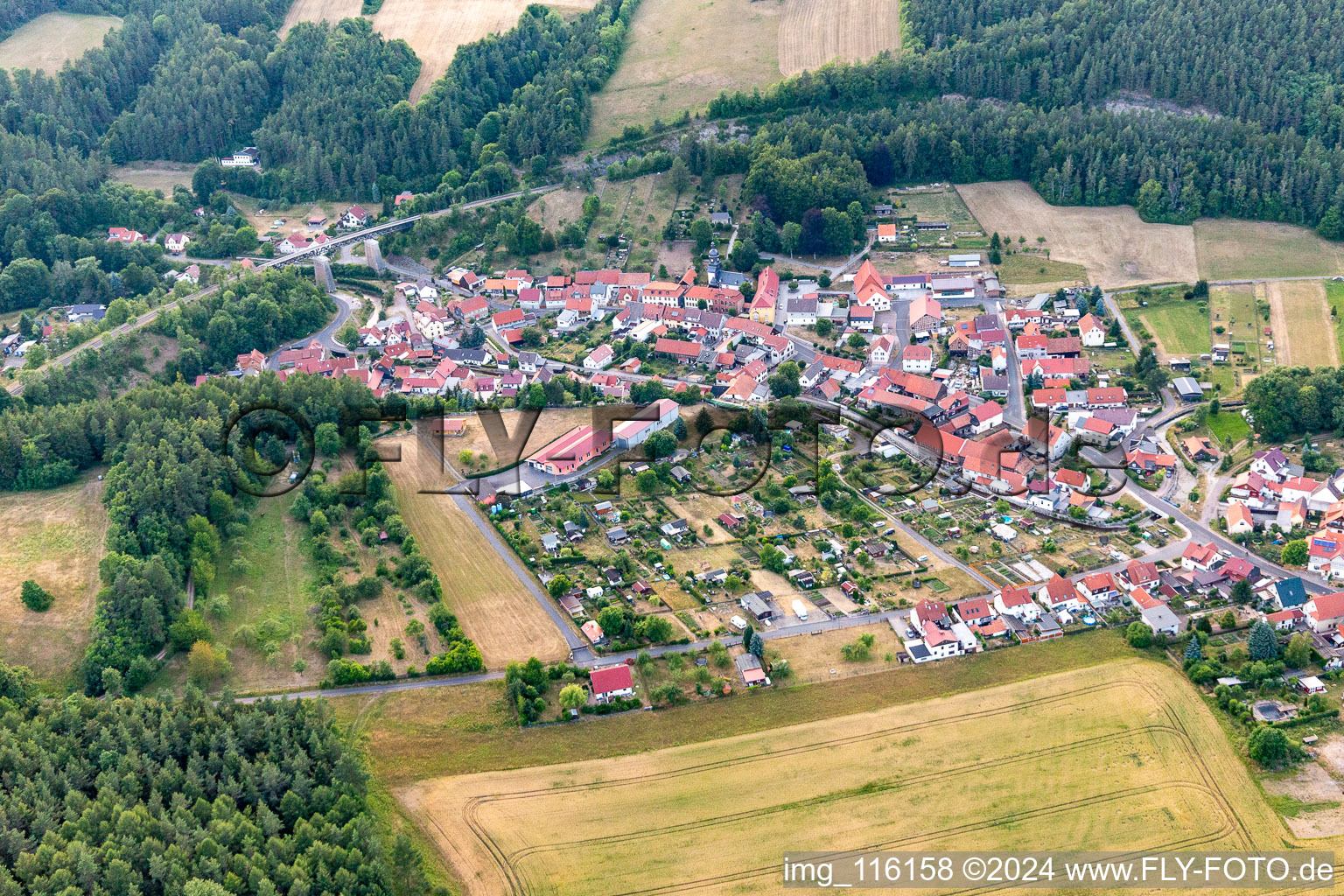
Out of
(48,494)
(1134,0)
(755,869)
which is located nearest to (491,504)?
(48,494)

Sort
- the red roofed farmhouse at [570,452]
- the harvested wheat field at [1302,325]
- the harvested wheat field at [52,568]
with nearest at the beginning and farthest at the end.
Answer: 1. the harvested wheat field at [52,568]
2. the red roofed farmhouse at [570,452]
3. the harvested wheat field at [1302,325]

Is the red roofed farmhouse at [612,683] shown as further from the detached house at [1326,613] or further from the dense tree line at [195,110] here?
the dense tree line at [195,110]

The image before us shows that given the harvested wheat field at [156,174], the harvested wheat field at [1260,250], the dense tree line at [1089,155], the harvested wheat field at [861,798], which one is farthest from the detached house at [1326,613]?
the harvested wheat field at [156,174]

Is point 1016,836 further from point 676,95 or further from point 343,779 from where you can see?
point 676,95

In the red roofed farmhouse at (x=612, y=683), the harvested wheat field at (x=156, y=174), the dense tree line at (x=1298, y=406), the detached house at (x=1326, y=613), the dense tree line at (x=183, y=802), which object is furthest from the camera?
the harvested wheat field at (x=156, y=174)

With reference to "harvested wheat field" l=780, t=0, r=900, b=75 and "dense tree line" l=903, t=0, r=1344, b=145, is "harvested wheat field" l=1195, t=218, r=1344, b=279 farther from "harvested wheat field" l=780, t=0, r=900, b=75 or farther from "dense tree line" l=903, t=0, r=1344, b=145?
"harvested wheat field" l=780, t=0, r=900, b=75

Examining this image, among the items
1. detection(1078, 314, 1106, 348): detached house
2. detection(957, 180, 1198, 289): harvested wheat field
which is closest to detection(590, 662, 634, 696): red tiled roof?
detection(1078, 314, 1106, 348): detached house

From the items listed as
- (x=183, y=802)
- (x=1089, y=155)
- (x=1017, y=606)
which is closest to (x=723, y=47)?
(x=1089, y=155)
